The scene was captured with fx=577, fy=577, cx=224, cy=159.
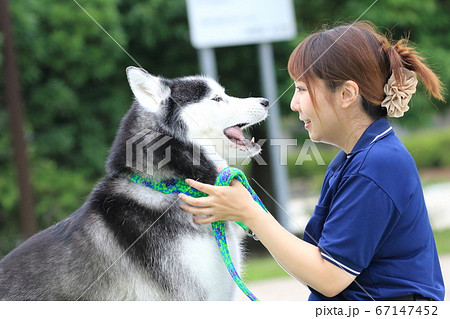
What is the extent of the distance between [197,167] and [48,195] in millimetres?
6875

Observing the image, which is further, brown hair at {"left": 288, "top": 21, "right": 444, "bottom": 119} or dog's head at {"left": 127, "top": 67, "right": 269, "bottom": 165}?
dog's head at {"left": 127, "top": 67, "right": 269, "bottom": 165}

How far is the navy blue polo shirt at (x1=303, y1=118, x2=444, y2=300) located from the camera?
2107 mm

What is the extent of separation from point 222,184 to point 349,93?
63 centimetres

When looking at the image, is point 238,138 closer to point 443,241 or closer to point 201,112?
point 201,112

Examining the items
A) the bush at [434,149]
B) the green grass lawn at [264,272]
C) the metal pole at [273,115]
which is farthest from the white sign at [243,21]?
the bush at [434,149]

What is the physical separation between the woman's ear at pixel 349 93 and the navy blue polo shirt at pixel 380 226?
0.50ft

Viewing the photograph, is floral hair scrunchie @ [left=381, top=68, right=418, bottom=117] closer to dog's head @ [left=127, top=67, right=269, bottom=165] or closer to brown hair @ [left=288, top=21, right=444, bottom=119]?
brown hair @ [left=288, top=21, right=444, bottom=119]

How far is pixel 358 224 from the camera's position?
212 cm

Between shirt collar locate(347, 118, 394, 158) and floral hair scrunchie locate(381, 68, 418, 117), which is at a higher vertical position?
floral hair scrunchie locate(381, 68, 418, 117)

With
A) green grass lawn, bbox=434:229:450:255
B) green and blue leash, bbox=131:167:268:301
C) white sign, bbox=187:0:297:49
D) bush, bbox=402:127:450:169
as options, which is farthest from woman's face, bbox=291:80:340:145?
bush, bbox=402:127:450:169

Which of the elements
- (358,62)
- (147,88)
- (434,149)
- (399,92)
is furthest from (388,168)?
(434,149)

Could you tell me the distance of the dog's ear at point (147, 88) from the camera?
8.95 ft
